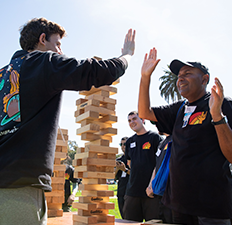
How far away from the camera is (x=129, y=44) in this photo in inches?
84.7

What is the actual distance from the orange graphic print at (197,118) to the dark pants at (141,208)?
2297 mm

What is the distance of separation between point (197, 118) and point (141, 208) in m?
2.62

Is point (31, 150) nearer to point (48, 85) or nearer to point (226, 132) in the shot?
point (48, 85)

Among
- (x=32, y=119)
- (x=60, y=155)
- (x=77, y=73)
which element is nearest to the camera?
(x=32, y=119)

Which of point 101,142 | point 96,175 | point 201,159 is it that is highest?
point 101,142

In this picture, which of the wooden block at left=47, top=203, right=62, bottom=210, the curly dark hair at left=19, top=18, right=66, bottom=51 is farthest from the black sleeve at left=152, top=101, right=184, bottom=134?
the wooden block at left=47, top=203, right=62, bottom=210

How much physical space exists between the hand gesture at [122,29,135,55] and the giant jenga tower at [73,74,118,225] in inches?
40.3

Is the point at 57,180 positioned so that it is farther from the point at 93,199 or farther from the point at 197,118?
the point at 197,118

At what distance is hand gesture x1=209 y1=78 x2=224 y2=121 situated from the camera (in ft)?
6.49

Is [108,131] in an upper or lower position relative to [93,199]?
upper

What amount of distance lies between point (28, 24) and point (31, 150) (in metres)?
1.11

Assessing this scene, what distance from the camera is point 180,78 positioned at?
264cm

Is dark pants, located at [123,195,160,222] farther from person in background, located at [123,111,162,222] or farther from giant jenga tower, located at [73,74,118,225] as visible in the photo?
giant jenga tower, located at [73,74,118,225]

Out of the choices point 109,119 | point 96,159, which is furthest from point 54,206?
point 109,119
